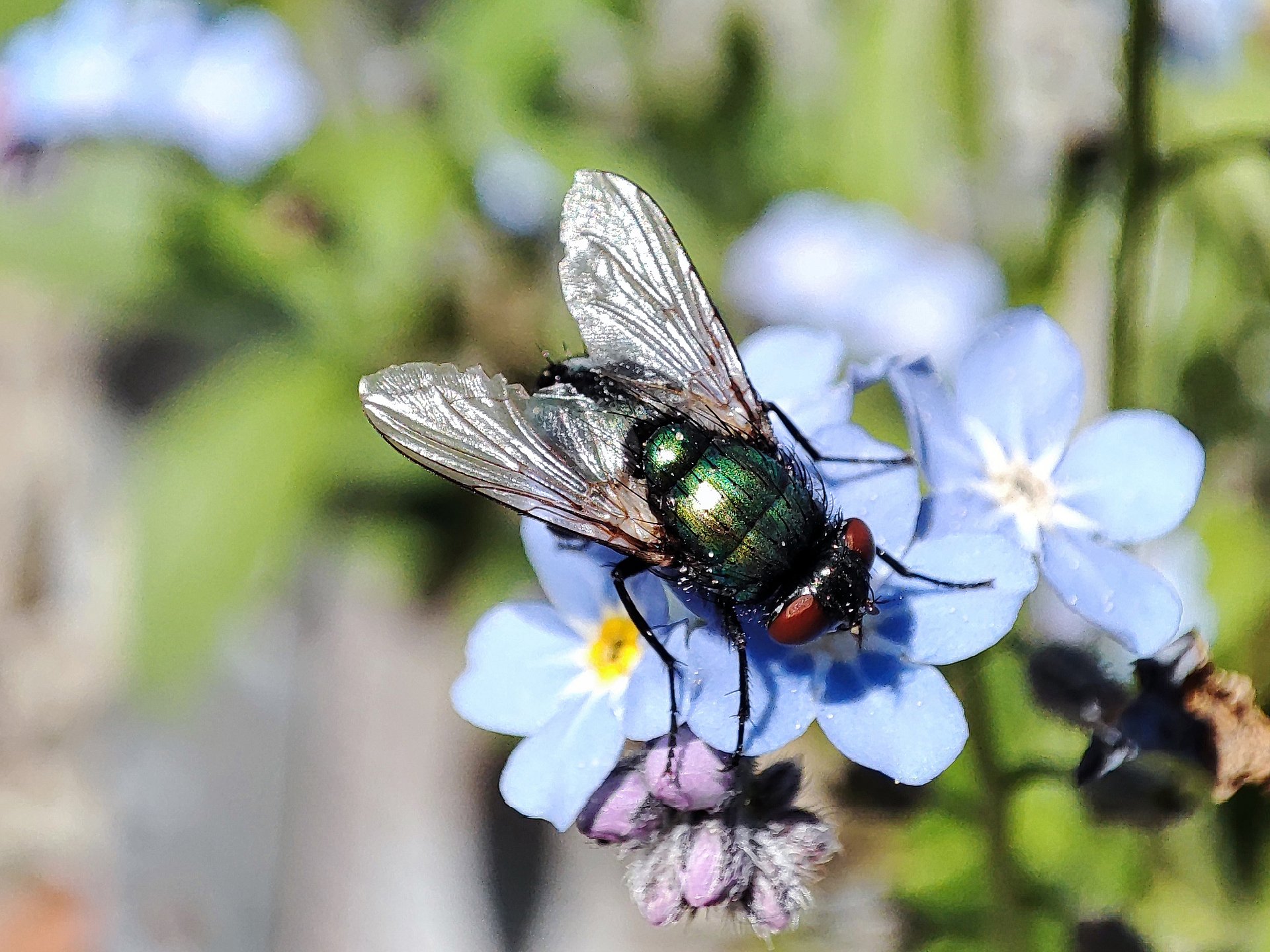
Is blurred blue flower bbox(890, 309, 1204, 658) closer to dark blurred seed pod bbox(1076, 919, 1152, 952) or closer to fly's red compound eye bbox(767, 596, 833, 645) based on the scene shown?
fly's red compound eye bbox(767, 596, 833, 645)

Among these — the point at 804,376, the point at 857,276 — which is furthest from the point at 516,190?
the point at 804,376

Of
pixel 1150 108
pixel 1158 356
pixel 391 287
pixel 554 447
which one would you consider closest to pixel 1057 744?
pixel 1158 356

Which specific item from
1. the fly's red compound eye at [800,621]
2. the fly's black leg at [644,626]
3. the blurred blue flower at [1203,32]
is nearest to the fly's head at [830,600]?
the fly's red compound eye at [800,621]

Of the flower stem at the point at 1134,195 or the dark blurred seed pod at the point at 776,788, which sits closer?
the dark blurred seed pod at the point at 776,788

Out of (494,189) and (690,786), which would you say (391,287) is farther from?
(690,786)

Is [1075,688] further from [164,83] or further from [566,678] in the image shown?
[164,83]

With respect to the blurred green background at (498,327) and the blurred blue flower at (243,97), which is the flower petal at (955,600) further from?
the blurred blue flower at (243,97)

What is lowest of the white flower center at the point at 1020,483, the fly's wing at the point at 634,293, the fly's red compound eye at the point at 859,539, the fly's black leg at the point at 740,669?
the white flower center at the point at 1020,483
